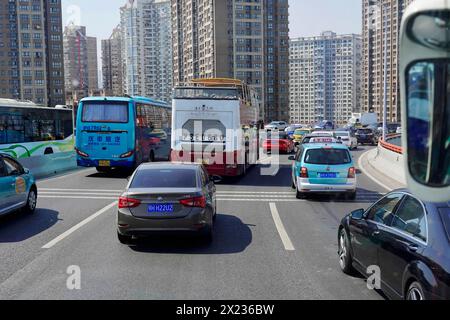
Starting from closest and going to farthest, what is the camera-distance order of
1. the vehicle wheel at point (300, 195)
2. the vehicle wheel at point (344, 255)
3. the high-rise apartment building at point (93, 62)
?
the vehicle wheel at point (344, 255) < the vehicle wheel at point (300, 195) < the high-rise apartment building at point (93, 62)

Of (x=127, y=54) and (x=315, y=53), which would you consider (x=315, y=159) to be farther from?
(x=315, y=53)

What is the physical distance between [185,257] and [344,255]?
2583 millimetres

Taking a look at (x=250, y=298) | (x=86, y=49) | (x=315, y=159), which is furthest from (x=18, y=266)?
(x=86, y=49)

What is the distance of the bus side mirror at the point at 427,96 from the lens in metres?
2.37

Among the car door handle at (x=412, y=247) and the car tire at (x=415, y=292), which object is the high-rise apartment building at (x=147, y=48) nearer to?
the car door handle at (x=412, y=247)

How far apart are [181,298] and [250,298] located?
0.84 metres

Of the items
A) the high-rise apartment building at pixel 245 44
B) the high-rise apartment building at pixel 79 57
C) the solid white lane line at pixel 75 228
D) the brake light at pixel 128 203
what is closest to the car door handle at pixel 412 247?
the brake light at pixel 128 203

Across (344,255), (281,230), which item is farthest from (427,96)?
(281,230)

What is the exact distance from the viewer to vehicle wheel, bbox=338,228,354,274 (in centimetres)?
748

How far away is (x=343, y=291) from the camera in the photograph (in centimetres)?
670

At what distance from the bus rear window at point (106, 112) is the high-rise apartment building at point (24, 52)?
322 ft

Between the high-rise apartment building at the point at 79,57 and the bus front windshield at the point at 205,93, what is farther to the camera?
the high-rise apartment building at the point at 79,57

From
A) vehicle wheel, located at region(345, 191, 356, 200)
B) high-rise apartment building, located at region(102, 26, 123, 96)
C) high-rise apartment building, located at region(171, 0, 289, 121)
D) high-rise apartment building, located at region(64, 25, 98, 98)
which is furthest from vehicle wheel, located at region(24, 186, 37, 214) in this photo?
high-rise apartment building, located at region(102, 26, 123, 96)

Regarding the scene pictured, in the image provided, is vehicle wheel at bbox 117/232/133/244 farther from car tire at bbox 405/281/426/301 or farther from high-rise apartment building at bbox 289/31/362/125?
high-rise apartment building at bbox 289/31/362/125
